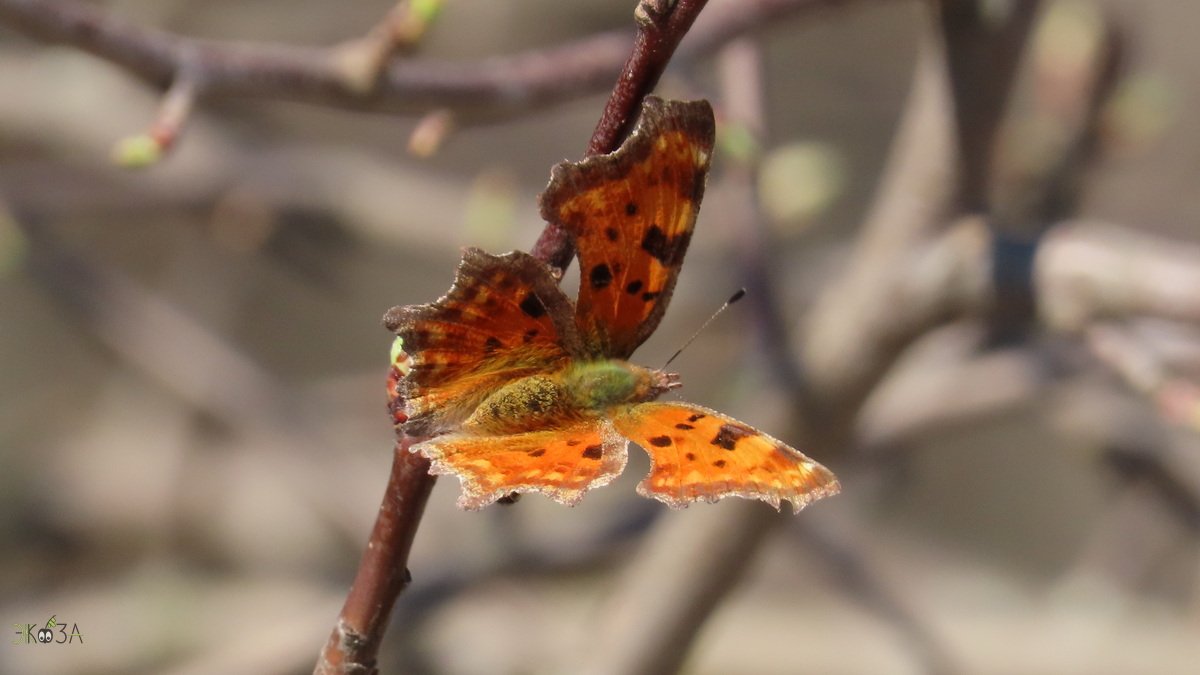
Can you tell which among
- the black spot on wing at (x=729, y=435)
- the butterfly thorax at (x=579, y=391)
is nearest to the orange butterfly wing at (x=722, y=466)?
the black spot on wing at (x=729, y=435)

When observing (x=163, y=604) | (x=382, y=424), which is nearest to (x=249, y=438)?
(x=382, y=424)

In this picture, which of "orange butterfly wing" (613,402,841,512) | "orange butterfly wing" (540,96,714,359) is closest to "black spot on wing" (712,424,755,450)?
"orange butterfly wing" (613,402,841,512)

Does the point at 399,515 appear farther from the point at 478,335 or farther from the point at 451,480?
the point at 451,480

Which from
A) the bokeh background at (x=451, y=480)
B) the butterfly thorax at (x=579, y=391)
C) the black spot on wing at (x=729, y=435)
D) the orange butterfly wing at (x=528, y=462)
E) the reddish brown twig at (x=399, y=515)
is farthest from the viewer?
the bokeh background at (x=451, y=480)

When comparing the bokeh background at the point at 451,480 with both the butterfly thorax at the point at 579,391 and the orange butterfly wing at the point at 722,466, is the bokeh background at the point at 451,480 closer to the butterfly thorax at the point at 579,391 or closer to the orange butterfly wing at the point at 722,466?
the butterfly thorax at the point at 579,391

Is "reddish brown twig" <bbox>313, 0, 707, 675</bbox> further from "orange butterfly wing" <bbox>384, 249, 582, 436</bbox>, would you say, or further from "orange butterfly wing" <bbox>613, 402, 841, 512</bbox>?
"orange butterfly wing" <bbox>613, 402, 841, 512</bbox>

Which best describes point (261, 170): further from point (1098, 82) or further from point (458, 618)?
point (1098, 82)
